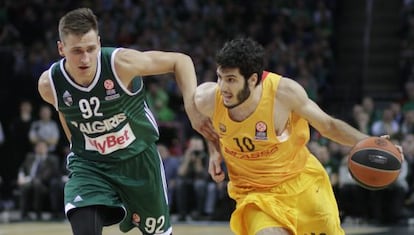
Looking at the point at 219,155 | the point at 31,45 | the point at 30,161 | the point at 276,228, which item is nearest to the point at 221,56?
the point at 219,155

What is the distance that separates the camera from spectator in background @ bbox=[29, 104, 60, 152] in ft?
47.8

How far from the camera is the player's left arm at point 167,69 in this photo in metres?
6.21

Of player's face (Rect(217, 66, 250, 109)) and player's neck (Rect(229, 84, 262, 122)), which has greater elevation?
player's face (Rect(217, 66, 250, 109))

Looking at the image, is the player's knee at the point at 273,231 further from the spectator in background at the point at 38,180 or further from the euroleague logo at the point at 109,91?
the spectator in background at the point at 38,180

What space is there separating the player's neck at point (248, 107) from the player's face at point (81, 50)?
100 centimetres

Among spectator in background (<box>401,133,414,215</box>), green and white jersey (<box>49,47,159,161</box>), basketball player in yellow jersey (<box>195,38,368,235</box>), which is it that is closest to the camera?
basketball player in yellow jersey (<box>195,38,368,235</box>)

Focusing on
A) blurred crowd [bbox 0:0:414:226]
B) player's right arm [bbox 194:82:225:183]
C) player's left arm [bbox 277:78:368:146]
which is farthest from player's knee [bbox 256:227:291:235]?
blurred crowd [bbox 0:0:414:226]

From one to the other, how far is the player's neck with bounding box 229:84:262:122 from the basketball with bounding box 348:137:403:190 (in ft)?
2.35

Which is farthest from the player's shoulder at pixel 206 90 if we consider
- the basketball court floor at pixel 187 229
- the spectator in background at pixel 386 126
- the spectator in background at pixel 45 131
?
the spectator in background at pixel 45 131

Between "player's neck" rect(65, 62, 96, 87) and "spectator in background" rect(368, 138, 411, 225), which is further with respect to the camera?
"spectator in background" rect(368, 138, 411, 225)

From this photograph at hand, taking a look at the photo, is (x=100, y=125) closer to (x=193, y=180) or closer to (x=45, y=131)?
(x=193, y=180)

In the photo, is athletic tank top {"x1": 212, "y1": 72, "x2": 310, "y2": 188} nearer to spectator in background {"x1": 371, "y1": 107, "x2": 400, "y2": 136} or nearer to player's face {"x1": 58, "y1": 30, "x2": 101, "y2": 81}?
player's face {"x1": 58, "y1": 30, "x2": 101, "y2": 81}

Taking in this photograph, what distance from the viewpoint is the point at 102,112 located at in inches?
242

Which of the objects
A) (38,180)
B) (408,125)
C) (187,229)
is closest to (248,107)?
(187,229)
